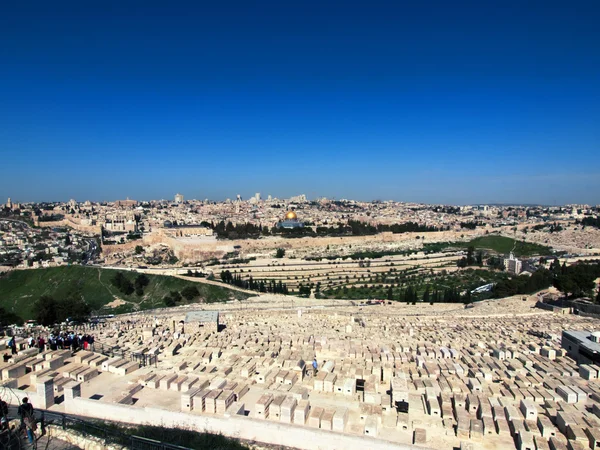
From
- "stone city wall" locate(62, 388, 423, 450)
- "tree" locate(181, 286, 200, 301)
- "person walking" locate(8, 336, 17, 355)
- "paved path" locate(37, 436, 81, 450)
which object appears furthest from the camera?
"tree" locate(181, 286, 200, 301)

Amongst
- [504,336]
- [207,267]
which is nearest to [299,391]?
[504,336]

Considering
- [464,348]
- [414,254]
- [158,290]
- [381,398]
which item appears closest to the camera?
[381,398]

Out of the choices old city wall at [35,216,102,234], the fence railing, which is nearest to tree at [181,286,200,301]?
the fence railing

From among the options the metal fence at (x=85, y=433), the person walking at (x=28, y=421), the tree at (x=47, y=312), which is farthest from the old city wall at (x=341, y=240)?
the person walking at (x=28, y=421)

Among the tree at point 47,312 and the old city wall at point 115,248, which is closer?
the tree at point 47,312

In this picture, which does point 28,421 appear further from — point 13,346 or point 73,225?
point 73,225

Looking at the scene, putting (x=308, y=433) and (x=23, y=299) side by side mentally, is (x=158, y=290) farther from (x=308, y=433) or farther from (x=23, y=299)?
(x=308, y=433)

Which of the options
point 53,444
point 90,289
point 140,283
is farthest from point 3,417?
point 90,289

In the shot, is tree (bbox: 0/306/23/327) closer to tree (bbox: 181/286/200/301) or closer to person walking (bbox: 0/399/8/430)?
tree (bbox: 181/286/200/301)

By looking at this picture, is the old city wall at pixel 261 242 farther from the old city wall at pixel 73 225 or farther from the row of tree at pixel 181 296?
the old city wall at pixel 73 225
